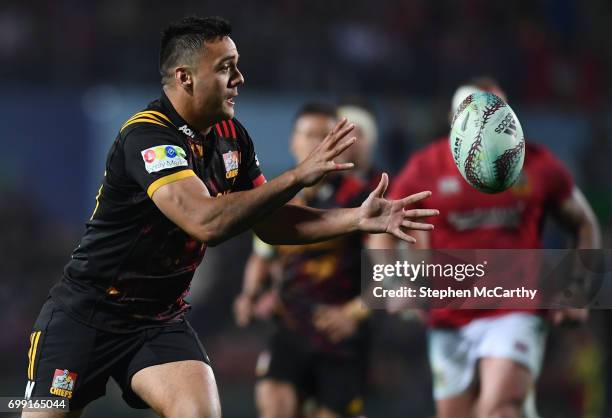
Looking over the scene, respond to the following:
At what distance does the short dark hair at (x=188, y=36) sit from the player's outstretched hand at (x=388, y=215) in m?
1.01

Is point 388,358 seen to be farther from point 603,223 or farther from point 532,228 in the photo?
point 532,228

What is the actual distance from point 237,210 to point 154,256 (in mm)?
658

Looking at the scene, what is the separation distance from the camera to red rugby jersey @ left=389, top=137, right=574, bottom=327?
20.4ft

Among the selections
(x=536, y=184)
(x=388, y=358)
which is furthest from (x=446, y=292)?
(x=388, y=358)

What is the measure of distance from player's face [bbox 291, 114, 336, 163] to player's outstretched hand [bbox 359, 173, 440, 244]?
8.68 feet

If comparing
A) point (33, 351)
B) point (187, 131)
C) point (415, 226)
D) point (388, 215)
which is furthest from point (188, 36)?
point (33, 351)

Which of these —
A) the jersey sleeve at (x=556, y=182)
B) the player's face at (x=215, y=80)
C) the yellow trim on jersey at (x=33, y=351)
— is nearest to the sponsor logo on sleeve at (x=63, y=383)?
the yellow trim on jersey at (x=33, y=351)

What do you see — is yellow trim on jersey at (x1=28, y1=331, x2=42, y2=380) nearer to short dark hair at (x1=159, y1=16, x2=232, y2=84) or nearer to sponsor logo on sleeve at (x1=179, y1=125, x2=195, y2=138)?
sponsor logo on sleeve at (x1=179, y1=125, x2=195, y2=138)

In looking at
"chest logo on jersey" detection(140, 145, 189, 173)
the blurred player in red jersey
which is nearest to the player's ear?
"chest logo on jersey" detection(140, 145, 189, 173)

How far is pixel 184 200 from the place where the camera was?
3916 millimetres

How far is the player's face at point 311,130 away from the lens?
6809 millimetres

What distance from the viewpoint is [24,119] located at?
11547 millimetres

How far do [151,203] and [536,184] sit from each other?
2.88 metres

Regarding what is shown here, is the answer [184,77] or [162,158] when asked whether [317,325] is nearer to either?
[184,77]
